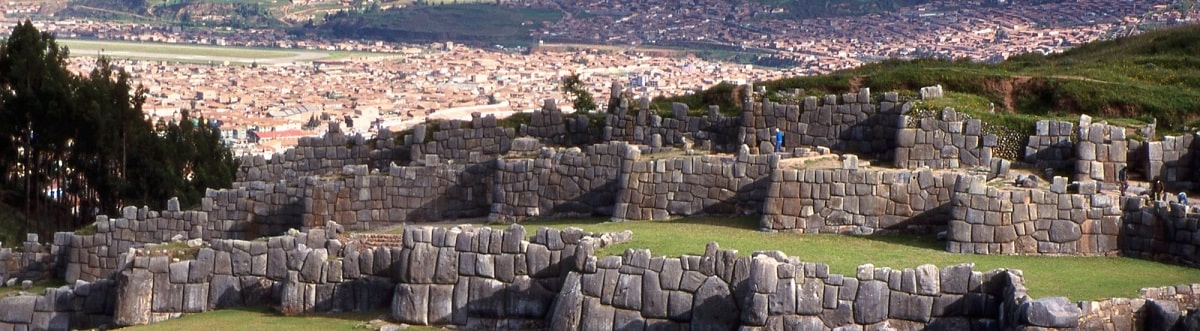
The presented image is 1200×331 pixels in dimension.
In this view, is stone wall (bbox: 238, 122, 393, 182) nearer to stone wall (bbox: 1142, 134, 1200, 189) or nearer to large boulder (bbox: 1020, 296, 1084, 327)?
stone wall (bbox: 1142, 134, 1200, 189)

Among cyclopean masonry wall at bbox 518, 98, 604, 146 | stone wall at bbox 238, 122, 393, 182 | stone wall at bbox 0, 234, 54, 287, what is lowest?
stone wall at bbox 0, 234, 54, 287

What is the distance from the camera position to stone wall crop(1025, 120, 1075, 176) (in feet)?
119

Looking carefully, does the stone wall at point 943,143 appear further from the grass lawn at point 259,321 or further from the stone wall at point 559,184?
the grass lawn at point 259,321

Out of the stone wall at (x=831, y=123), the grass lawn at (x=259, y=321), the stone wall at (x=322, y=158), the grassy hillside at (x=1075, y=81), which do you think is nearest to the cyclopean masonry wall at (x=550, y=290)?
the grass lawn at (x=259, y=321)

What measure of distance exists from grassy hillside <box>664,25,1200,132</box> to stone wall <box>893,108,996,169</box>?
3105 mm

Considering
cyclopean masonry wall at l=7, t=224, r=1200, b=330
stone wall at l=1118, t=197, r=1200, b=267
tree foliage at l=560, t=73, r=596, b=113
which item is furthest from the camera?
tree foliage at l=560, t=73, r=596, b=113

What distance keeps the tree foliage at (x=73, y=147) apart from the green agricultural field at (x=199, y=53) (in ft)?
353

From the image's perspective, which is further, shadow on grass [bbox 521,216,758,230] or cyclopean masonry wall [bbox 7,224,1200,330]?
shadow on grass [bbox 521,216,758,230]

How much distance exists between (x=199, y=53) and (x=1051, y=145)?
487 ft

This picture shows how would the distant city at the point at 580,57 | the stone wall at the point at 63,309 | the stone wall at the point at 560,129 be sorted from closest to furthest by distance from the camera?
1. the stone wall at the point at 63,309
2. the stone wall at the point at 560,129
3. the distant city at the point at 580,57

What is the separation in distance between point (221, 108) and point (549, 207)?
265ft

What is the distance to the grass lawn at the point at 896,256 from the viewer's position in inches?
1078

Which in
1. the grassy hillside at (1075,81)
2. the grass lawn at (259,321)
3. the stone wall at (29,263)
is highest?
the grassy hillside at (1075,81)

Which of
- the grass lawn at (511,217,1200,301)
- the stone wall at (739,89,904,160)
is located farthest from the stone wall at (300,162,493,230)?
the grass lawn at (511,217,1200,301)
